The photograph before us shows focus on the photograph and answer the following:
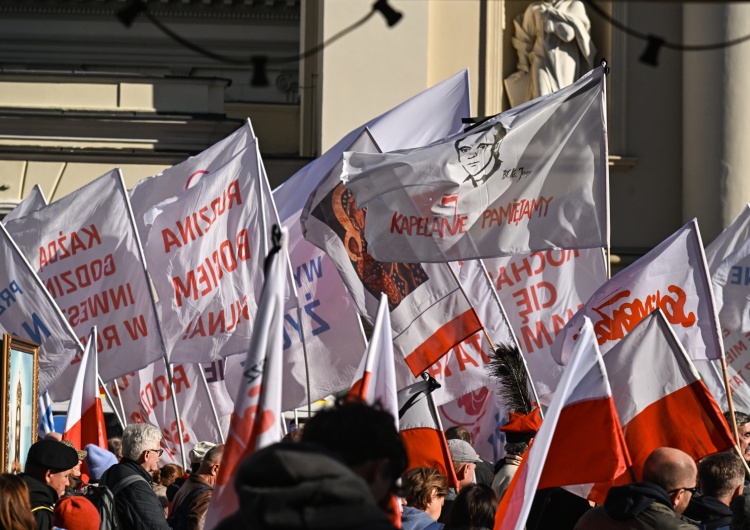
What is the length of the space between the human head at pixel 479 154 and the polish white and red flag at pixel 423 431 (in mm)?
1538

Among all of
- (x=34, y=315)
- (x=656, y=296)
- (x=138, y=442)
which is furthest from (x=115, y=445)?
(x=656, y=296)

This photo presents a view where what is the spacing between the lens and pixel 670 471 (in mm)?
5008

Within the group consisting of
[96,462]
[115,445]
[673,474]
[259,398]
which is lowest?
[115,445]

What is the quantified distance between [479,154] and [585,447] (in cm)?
318

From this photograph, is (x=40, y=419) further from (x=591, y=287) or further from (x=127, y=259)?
(x=591, y=287)

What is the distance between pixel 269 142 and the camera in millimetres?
17953

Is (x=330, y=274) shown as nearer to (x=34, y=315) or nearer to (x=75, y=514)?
(x=34, y=315)

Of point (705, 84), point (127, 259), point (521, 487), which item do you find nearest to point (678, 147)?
point (705, 84)

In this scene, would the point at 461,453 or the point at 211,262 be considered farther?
the point at 211,262

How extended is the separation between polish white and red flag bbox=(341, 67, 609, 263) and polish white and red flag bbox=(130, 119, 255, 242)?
5.52ft

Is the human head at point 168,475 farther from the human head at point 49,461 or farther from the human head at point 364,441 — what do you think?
the human head at point 364,441

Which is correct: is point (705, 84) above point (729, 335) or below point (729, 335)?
above

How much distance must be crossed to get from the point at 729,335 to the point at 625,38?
6.71 meters

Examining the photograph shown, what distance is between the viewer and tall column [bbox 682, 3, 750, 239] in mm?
16031
